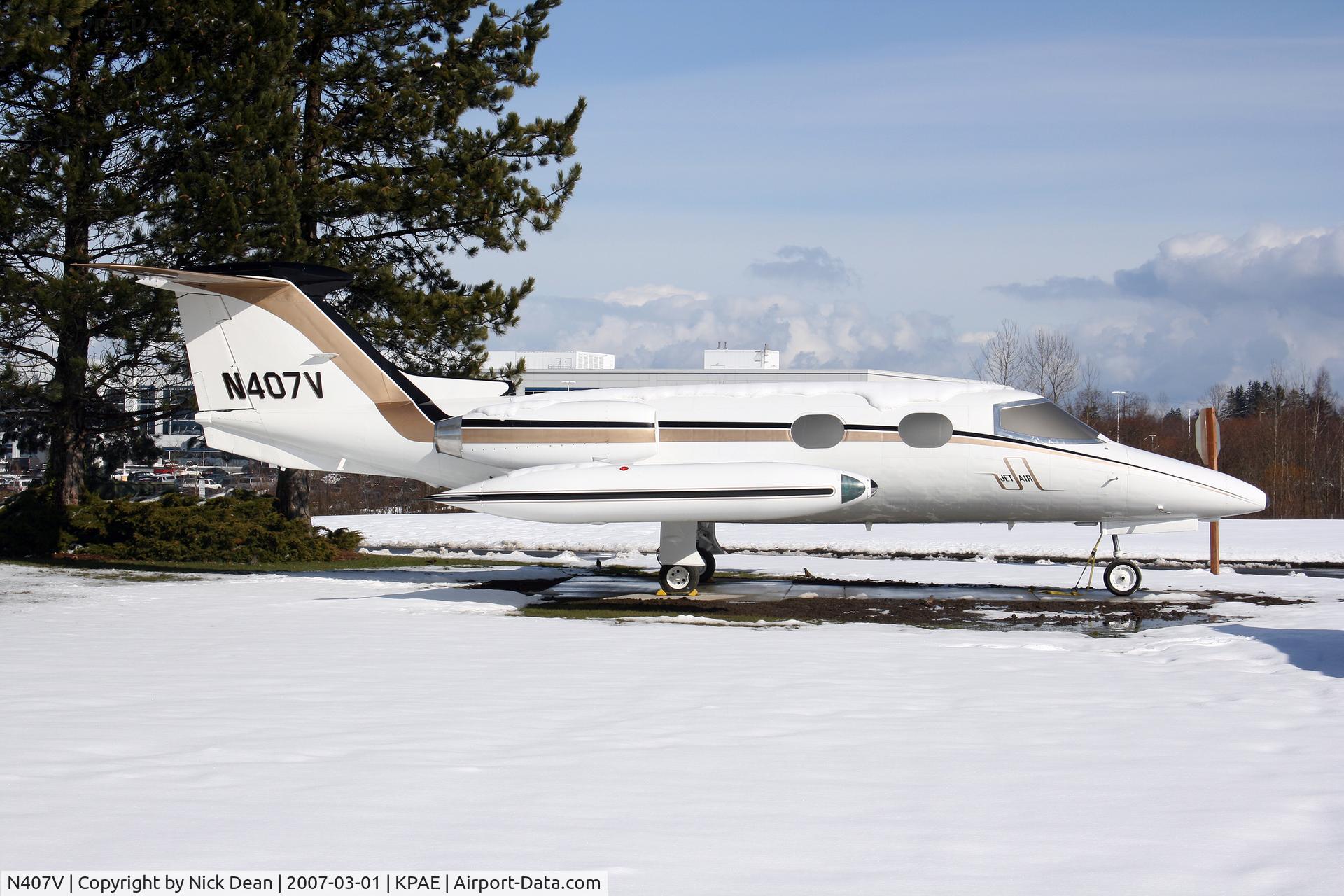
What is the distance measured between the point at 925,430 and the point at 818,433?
59.1 inches

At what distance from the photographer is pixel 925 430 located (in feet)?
52.9

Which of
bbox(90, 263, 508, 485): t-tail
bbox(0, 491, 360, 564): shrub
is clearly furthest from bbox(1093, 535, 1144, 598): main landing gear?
bbox(0, 491, 360, 564): shrub

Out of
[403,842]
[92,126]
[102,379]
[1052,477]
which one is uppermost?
[92,126]

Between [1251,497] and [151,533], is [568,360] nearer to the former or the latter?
[151,533]

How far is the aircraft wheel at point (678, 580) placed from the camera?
53.7 ft

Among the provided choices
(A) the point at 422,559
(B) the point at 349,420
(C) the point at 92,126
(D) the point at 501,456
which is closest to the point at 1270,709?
(D) the point at 501,456

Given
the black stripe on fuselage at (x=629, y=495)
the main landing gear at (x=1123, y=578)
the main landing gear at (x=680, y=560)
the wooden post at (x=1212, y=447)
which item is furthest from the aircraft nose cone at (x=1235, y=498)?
the main landing gear at (x=680, y=560)

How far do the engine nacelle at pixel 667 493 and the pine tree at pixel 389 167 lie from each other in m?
8.03

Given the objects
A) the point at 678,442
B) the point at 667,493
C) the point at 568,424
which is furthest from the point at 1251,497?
the point at 568,424

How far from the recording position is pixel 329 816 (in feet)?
16.6

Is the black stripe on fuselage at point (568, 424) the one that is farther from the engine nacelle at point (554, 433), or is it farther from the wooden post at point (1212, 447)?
the wooden post at point (1212, 447)

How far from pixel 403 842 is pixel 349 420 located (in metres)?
13.4

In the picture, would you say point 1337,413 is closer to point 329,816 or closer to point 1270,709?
point 1270,709

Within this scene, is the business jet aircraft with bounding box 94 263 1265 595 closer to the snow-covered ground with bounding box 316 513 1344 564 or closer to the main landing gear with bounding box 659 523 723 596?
the main landing gear with bounding box 659 523 723 596
